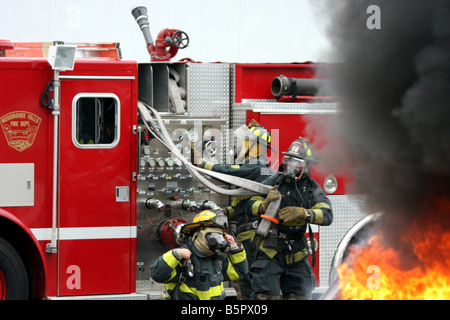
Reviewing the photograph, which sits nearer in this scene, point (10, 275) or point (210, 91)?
point (10, 275)

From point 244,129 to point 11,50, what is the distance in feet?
8.20

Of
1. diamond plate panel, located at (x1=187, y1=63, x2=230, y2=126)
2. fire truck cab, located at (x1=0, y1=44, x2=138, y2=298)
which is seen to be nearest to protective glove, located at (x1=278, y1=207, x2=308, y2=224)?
fire truck cab, located at (x1=0, y1=44, x2=138, y2=298)

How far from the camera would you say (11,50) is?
7320mm

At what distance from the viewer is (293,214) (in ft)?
23.0

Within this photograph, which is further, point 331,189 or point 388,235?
point 331,189

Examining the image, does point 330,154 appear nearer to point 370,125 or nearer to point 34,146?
point 370,125

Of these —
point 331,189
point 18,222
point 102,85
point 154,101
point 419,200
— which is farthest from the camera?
point 331,189

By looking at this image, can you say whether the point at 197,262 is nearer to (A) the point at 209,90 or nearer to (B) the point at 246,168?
(B) the point at 246,168

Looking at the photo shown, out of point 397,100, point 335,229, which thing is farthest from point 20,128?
point 335,229

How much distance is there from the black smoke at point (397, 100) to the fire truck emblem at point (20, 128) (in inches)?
114

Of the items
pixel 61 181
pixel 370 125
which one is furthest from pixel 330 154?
pixel 61 181

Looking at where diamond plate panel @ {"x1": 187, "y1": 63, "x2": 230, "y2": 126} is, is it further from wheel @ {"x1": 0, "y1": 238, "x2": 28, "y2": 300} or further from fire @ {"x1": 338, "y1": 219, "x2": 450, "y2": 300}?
fire @ {"x1": 338, "y1": 219, "x2": 450, "y2": 300}

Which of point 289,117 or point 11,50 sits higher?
point 11,50

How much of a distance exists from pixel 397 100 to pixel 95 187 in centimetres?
319
